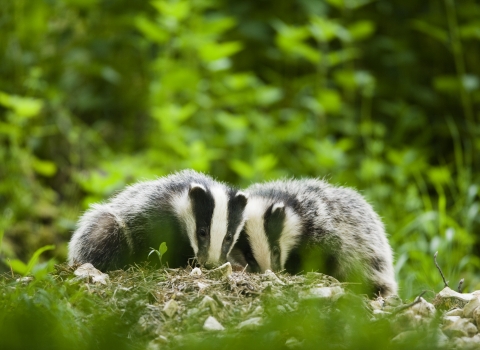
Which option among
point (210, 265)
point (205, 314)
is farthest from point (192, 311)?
point (210, 265)

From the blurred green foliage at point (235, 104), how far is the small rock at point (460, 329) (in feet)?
7.98

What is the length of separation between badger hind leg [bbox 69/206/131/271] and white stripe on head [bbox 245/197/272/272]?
2.36ft

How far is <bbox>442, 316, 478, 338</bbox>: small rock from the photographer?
297 centimetres

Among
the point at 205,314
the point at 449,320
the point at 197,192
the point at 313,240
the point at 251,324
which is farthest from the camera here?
the point at 313,240

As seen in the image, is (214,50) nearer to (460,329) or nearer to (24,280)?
(24,280)

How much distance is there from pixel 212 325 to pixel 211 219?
1.22 metres

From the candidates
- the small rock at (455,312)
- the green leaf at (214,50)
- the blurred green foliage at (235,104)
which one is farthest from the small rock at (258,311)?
the green leaf at (214,50)

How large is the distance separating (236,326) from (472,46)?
6.09m

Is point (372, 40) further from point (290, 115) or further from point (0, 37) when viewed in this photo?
point (0, 37)

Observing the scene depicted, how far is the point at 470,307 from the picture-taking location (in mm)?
3260

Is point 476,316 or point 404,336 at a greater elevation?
point 404,336

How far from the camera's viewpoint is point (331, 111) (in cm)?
728

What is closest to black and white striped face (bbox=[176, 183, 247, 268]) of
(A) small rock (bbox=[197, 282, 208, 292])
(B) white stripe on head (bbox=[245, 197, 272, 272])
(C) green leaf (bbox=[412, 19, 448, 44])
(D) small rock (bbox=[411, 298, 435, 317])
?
(B) white stripe on head (bbox=[245, 197, 272, 272])

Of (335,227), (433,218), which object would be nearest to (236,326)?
(335,227)
